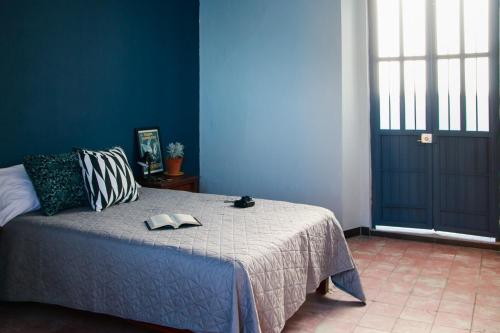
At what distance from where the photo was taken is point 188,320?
2.80 m

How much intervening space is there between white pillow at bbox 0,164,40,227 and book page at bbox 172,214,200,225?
101 centimetres

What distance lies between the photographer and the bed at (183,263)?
108 inches

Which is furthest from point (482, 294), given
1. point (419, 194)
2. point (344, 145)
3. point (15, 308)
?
point (15, 308)

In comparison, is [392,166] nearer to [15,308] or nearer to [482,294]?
[482,294]

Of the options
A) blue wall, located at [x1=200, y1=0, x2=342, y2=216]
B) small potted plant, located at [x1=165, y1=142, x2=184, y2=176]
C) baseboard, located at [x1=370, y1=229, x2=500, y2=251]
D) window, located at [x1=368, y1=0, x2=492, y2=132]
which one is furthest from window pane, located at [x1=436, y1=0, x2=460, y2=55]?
small potted plant, located at [x1=165, y1=142, x2=184, y2=176]

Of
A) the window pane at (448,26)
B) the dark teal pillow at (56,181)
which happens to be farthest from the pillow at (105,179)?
the window pane at (448,26)

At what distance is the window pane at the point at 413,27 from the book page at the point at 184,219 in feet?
8.95

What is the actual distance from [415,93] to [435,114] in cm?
26

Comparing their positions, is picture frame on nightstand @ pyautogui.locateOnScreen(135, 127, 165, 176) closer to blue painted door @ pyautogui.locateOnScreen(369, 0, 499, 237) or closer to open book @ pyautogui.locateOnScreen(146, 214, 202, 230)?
open book @ pyautogui.locateOnScreen(146, 214, 202, 230)

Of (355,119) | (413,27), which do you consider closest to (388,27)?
(413,27)

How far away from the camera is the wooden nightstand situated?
475 cm

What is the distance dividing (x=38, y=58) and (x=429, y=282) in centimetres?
326

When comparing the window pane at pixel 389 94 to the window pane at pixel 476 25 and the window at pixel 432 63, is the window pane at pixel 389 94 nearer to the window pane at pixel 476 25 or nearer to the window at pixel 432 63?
the window at pixel 432 63

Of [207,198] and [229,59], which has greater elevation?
[229,59]
